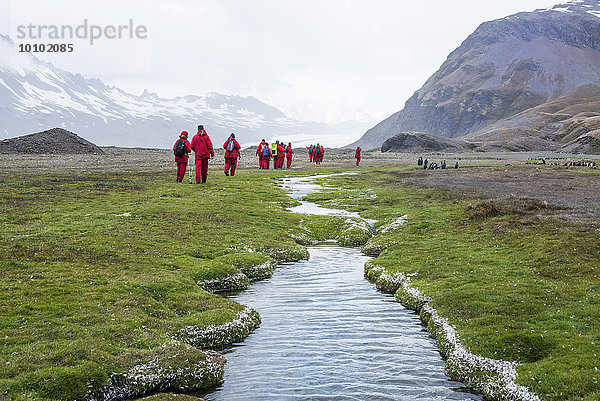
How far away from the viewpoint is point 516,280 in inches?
782

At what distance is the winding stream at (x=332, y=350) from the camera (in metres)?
13.8

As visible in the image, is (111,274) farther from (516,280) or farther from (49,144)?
(49,144)

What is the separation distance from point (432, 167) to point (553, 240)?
6767 cm

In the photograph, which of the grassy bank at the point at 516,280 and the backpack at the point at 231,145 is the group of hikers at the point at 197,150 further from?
the grassy bank at the point at 516,280

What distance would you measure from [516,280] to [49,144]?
5682 inches

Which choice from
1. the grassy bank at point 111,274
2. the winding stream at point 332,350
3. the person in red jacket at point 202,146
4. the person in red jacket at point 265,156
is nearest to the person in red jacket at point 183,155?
the person in red jacket at point 202,146

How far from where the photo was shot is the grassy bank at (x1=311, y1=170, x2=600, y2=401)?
1347cm

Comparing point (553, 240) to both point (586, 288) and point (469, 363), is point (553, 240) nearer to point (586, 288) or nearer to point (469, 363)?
point (586, 288)

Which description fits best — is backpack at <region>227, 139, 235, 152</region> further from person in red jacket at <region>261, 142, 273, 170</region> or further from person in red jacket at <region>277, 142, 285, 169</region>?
person in red jacket at <region>277, 142, 285, 169</region>

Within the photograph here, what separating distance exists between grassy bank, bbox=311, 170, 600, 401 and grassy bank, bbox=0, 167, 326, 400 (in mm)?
7923

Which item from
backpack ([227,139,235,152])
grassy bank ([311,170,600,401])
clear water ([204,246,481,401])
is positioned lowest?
clear water ([204,246,481,401])

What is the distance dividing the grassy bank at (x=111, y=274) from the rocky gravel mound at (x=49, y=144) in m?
104

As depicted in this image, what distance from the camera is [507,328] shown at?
614 inches

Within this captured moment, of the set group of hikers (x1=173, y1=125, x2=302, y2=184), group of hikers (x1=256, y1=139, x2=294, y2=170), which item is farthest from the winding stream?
group of hikers (x1=256, y1=139, x2=294, y2=170)
